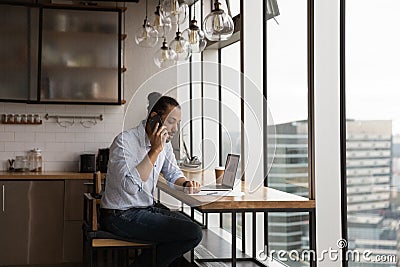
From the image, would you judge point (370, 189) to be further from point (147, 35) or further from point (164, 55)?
point (164, 55)

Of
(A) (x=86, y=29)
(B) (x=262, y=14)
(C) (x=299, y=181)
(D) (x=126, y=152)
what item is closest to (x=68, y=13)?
(A) (x=86, y=29)

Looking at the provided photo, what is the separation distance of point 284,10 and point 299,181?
1.15 meters

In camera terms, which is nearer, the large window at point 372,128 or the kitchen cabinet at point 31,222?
the large window at point 372,128

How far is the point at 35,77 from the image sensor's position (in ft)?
20.2

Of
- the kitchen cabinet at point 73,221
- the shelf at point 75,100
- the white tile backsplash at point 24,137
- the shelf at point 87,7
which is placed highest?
the shelf at point 87,7

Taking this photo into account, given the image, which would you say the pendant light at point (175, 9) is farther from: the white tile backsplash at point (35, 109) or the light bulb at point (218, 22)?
the white tile backsplash at point (35, 109)

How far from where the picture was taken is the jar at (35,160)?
631 centimetres

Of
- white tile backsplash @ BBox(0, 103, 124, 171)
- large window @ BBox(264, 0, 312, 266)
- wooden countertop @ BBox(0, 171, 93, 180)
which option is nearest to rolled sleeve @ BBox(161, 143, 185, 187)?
large window @ BBox(264, 0, 312, 266)

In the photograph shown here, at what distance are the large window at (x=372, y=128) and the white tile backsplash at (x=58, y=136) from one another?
12.4ft

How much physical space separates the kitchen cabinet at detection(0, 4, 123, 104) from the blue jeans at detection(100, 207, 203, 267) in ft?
8.67

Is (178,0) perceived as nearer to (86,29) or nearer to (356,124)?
(356,124)

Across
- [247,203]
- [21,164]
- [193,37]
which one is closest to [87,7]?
[21,164]

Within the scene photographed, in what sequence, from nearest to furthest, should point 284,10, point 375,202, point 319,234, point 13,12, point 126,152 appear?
point 375,202, point 319,234, point 126,152, point 284,10, point 13,12

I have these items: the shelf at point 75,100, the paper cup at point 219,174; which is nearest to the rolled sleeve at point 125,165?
the paper cup at point 219,174
